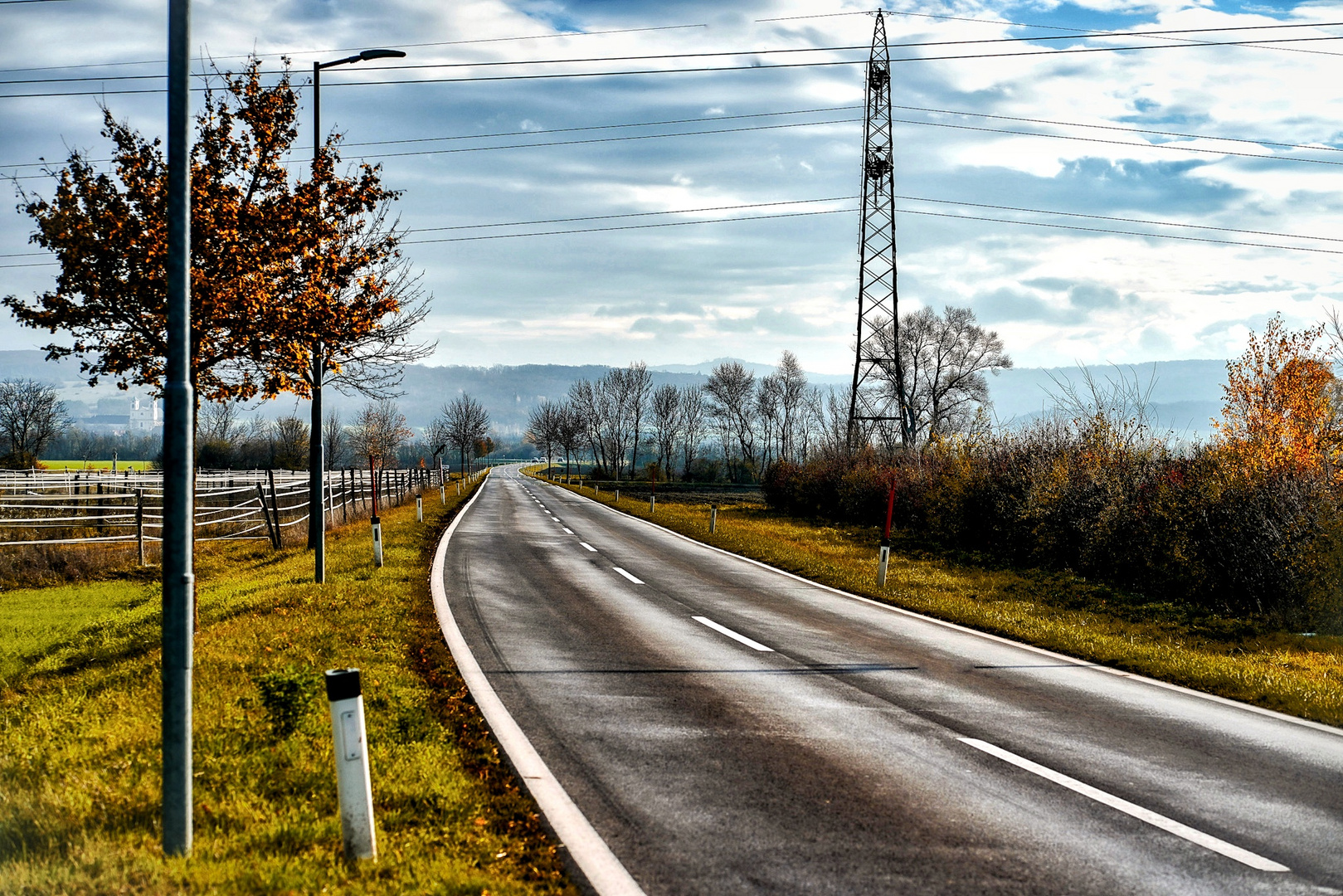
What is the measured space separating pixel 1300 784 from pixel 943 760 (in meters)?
2.29

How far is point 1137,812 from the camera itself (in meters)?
5.24

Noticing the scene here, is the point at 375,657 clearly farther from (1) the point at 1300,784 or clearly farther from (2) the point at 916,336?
(2) the point at 916,336

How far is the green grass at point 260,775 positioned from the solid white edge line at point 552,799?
12 cm

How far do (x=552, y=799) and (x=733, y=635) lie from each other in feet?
19.6

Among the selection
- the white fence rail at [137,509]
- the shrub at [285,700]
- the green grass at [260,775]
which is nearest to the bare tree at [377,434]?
the white fence rail at [137,509]

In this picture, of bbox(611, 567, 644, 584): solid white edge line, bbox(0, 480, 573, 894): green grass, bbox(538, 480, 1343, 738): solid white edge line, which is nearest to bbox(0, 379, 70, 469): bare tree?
bbox(611, 567, 644, 584): solid white edge line

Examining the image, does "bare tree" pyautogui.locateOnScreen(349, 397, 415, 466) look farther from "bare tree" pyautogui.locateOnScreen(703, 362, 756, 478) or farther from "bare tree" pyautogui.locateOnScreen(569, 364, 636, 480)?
"bare tree" pyautogui.locateOnScreen(703, 362, 756, 478)

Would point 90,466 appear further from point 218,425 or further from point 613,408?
point 613,408

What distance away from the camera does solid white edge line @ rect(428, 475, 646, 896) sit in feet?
14.0

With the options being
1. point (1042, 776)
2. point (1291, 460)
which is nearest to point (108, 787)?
point (1042, 776)

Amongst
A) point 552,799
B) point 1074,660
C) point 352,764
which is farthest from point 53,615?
point 1074,660

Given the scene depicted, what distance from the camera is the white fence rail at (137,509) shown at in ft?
68.2

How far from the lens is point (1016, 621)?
511 inches

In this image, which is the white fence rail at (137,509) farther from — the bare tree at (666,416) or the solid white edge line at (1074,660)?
the bare tree at (666,416)
